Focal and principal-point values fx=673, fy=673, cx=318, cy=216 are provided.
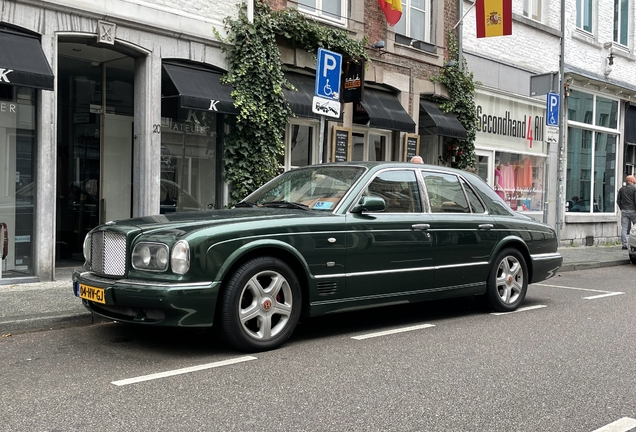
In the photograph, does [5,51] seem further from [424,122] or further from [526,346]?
[424,122]

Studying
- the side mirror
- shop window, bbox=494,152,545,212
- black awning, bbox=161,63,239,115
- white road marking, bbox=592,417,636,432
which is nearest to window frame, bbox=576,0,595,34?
shop window, bbox=494,152,545,212

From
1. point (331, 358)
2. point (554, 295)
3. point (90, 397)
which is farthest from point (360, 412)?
point (554, 295)

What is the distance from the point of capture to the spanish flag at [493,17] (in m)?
15.5

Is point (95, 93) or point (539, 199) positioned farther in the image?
point (539, 199)

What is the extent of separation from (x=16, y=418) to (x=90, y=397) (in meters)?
0.50

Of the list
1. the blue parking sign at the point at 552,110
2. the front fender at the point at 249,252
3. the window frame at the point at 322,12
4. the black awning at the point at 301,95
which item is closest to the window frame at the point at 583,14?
the blue parking sign at the point at 552,110

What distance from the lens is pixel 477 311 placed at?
7.71 m

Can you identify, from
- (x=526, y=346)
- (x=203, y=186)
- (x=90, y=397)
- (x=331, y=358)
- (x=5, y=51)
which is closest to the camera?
(x=90, y=397)

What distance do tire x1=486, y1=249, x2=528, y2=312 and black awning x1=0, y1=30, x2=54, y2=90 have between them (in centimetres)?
602

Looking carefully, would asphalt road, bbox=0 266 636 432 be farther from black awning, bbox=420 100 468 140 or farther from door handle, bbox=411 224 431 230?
black awning, bbox=420 100 468 140

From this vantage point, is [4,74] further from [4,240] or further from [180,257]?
[180,257]

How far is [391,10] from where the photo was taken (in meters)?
14.1

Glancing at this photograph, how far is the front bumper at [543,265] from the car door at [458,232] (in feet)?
2.90

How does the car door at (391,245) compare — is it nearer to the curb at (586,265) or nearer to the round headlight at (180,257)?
the round headlight at (180,257)
